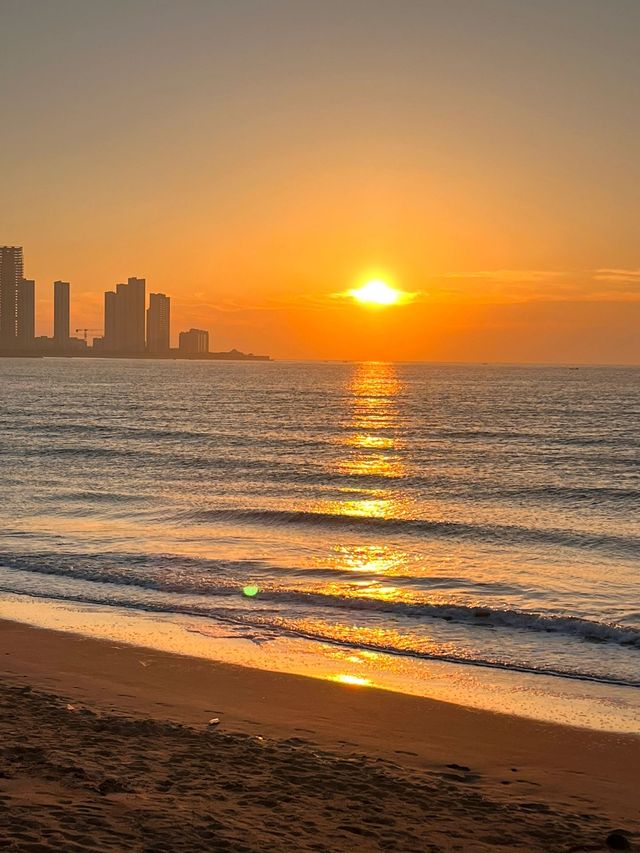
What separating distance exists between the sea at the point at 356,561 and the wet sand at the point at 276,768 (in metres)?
1.06

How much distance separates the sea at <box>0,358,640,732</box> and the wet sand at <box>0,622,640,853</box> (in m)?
1.06

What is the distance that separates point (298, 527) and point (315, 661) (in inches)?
521

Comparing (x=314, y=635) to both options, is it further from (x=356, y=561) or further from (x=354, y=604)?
(x=356, y=561)

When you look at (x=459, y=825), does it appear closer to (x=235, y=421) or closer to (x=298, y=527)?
(x=298, y=527)

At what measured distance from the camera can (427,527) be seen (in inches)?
1045

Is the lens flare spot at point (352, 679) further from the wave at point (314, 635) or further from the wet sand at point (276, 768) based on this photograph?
the wave at point (314, 635)

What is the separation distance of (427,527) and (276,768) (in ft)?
61.2

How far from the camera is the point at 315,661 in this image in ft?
43.0

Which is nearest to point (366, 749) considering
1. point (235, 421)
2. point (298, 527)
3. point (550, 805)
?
point (550, 805)

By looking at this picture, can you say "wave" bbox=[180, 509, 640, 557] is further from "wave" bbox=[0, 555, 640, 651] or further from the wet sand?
the wet sand

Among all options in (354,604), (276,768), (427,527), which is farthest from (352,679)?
(427,527)

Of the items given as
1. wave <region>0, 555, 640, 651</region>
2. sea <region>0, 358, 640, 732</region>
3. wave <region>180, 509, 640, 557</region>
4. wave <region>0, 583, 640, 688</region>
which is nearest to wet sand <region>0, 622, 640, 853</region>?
sea <region>0, 358, 640, 732</region>

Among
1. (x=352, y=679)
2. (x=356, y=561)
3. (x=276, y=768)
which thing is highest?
(x=276, y=768)

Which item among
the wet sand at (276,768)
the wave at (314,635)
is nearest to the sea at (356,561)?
the wave at (314,635)
